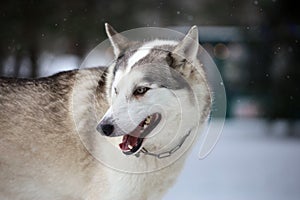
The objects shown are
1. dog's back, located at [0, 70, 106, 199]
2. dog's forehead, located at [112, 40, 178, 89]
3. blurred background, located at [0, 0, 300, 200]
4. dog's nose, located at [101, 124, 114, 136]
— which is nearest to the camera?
dog's nose, located at [101, 124, 114, 136]

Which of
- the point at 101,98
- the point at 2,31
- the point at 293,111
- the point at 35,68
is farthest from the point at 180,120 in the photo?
the point at 293,111

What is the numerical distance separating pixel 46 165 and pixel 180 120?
87cm

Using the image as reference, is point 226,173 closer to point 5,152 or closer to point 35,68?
point 35,68

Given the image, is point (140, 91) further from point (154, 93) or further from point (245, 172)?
point (245, 172)

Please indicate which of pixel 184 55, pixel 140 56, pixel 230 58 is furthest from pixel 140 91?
pixel 230 58

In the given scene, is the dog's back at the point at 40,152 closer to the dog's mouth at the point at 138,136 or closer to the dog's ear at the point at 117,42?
the dog's mouth at the point at 138,136

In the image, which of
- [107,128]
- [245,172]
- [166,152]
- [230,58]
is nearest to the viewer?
[107,128]

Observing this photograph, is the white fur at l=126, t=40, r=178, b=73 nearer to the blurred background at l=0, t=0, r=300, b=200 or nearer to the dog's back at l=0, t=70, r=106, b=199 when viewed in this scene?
the dog's back at l=0, t=70, r=106, b=199

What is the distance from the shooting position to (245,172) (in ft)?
27.5

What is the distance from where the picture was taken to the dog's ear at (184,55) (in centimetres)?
371

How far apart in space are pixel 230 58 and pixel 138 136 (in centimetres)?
1193

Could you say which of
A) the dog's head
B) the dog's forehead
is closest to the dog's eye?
the dog's head

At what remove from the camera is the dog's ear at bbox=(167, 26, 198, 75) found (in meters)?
3.71

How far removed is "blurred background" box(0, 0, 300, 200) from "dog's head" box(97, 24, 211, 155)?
9.74 feet
